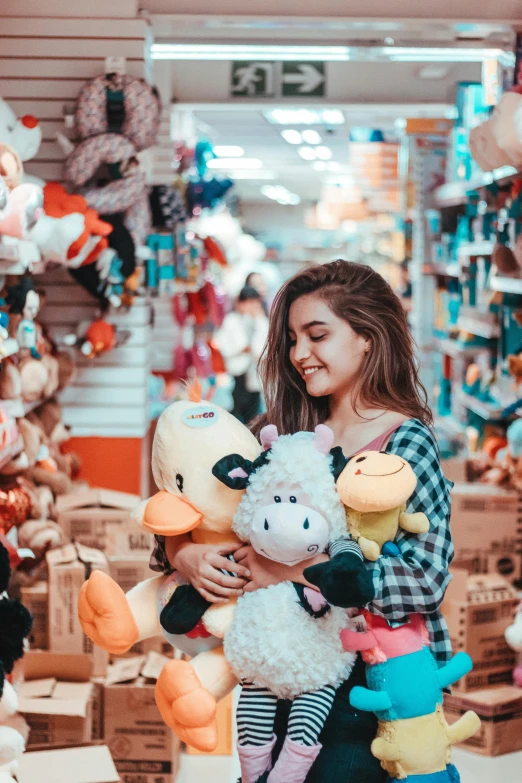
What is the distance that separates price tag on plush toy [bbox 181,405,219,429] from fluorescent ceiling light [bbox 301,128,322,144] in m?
6.92

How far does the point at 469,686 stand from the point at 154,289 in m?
2.44

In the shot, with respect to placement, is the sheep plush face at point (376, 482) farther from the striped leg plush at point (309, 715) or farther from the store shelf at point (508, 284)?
the store shelf at point (508, 284)

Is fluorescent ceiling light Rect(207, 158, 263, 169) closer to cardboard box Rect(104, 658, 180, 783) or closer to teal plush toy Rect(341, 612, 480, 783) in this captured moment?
cardboard box Rect(104, 658, 180, 783)

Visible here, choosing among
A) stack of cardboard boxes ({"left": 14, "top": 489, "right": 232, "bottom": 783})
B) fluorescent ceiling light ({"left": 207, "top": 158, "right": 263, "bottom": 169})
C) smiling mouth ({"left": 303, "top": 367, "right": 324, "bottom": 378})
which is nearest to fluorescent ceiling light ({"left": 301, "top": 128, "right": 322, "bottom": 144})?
fluorescent ceiling light ({"left": 207, "top": 158, "right": 263, "bottom": 169})

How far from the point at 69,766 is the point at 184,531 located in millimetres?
1130

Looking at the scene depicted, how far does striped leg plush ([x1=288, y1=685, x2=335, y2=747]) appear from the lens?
1694 millimetres

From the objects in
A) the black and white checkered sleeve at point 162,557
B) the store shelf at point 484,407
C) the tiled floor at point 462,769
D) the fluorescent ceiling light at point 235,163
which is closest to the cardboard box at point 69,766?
the tiled floor at point 462,769

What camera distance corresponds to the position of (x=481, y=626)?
3639 mm

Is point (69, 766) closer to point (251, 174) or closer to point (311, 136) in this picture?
point (311, 136)

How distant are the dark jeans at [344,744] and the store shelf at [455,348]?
177 inches

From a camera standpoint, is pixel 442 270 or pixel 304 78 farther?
pixel 442 270

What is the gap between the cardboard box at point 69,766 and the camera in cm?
257

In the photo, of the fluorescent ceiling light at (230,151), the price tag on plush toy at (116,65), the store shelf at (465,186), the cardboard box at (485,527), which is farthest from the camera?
the fluorescent ceiling light at (230,151)

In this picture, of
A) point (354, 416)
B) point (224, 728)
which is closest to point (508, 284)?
point (224, 728)
